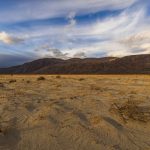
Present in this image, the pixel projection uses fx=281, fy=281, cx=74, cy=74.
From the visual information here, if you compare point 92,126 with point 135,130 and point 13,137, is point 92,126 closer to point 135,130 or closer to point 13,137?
point 135,130

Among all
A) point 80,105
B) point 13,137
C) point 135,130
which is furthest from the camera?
point 80,105

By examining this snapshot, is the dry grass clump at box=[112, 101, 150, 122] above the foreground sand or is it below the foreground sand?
above

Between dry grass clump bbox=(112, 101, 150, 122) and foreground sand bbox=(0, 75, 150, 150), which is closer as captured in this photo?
foreground sand bbox=(0, 75, 150, 150)

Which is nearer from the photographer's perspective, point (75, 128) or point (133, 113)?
point (75, 128)

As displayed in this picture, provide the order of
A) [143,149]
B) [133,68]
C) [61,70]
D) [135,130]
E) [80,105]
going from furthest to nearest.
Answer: [61,70]
[133,68]
[80,105]
[135,130]
[143,149]

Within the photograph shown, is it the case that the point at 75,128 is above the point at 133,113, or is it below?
below

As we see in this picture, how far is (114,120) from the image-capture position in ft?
27.9

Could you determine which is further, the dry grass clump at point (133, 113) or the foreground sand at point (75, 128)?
the dry grass clump at point (133, 113)

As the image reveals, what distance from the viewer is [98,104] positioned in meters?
11.1

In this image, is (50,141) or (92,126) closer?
(50,141)

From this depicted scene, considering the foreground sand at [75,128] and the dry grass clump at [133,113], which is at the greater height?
the dry grass clump at [133,113]

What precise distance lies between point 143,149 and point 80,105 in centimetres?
492

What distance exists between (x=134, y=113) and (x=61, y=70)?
9928 cm

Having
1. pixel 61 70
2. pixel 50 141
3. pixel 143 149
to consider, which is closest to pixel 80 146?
pixel 50 141
